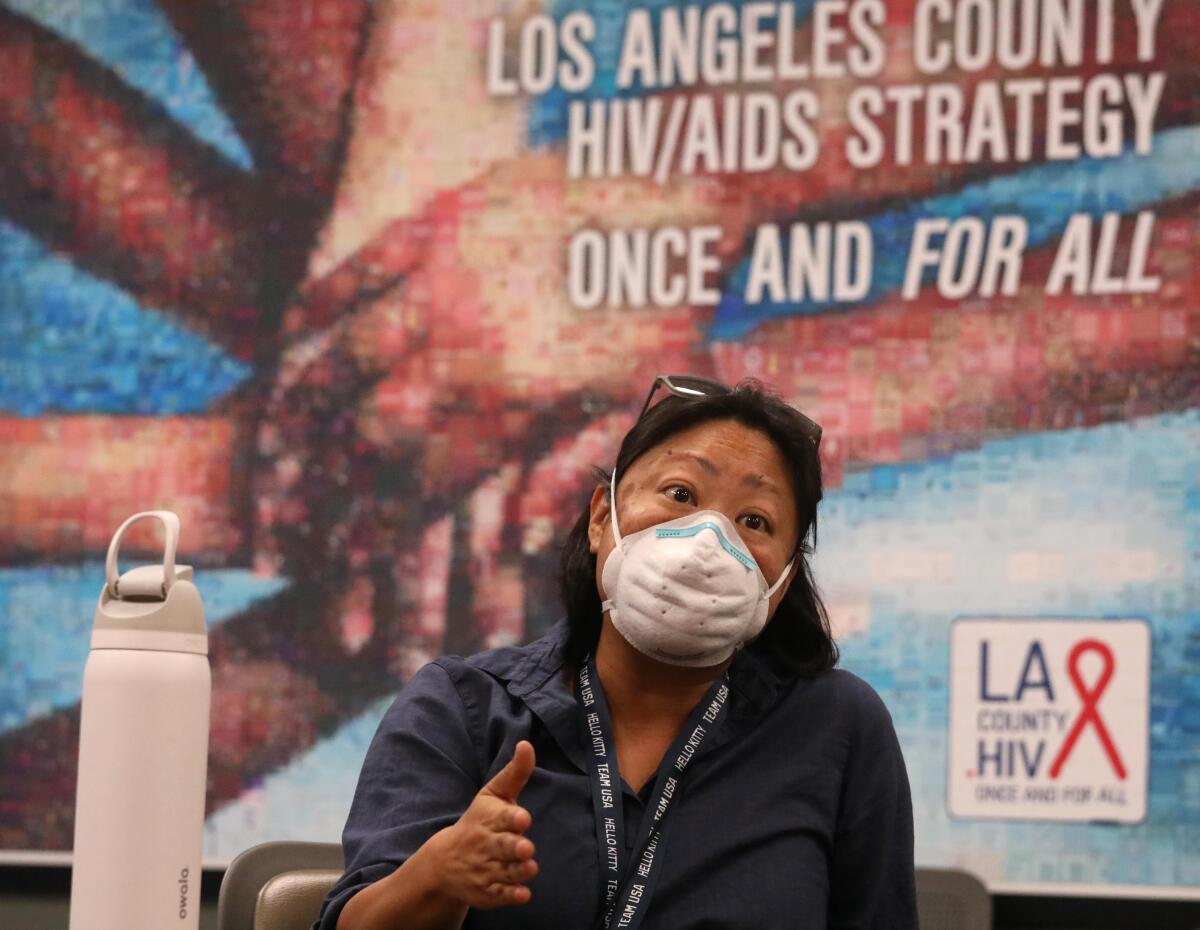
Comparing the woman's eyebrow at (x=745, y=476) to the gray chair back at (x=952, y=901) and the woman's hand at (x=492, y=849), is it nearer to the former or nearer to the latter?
the woman's hand at (x=492, y=849)

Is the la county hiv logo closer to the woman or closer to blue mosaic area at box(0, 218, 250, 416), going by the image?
the woman

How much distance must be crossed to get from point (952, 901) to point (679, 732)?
1.17m

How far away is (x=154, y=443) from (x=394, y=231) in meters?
0.70

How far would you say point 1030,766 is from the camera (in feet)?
9.96

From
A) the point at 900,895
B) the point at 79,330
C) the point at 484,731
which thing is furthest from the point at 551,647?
the point at 79,330

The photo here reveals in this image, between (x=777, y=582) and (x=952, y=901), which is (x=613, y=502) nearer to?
(x=777, y=582)

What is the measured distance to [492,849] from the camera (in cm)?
138

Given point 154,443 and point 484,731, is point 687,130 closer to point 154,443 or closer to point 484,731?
point 154,443

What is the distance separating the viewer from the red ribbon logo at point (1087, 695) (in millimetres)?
3021

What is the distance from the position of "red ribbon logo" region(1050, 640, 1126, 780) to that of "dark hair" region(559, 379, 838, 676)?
3.96 ft

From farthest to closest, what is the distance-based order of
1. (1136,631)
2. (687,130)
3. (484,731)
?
(687,130) < (1136,631) < (484,731)

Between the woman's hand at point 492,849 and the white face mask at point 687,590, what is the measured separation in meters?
0.34

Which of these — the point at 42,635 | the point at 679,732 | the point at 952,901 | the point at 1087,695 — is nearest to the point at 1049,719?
the point at 1087,695

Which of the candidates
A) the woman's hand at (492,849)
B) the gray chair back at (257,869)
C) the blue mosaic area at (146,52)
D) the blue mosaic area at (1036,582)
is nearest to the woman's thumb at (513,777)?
the woman's hand at (492,849)
